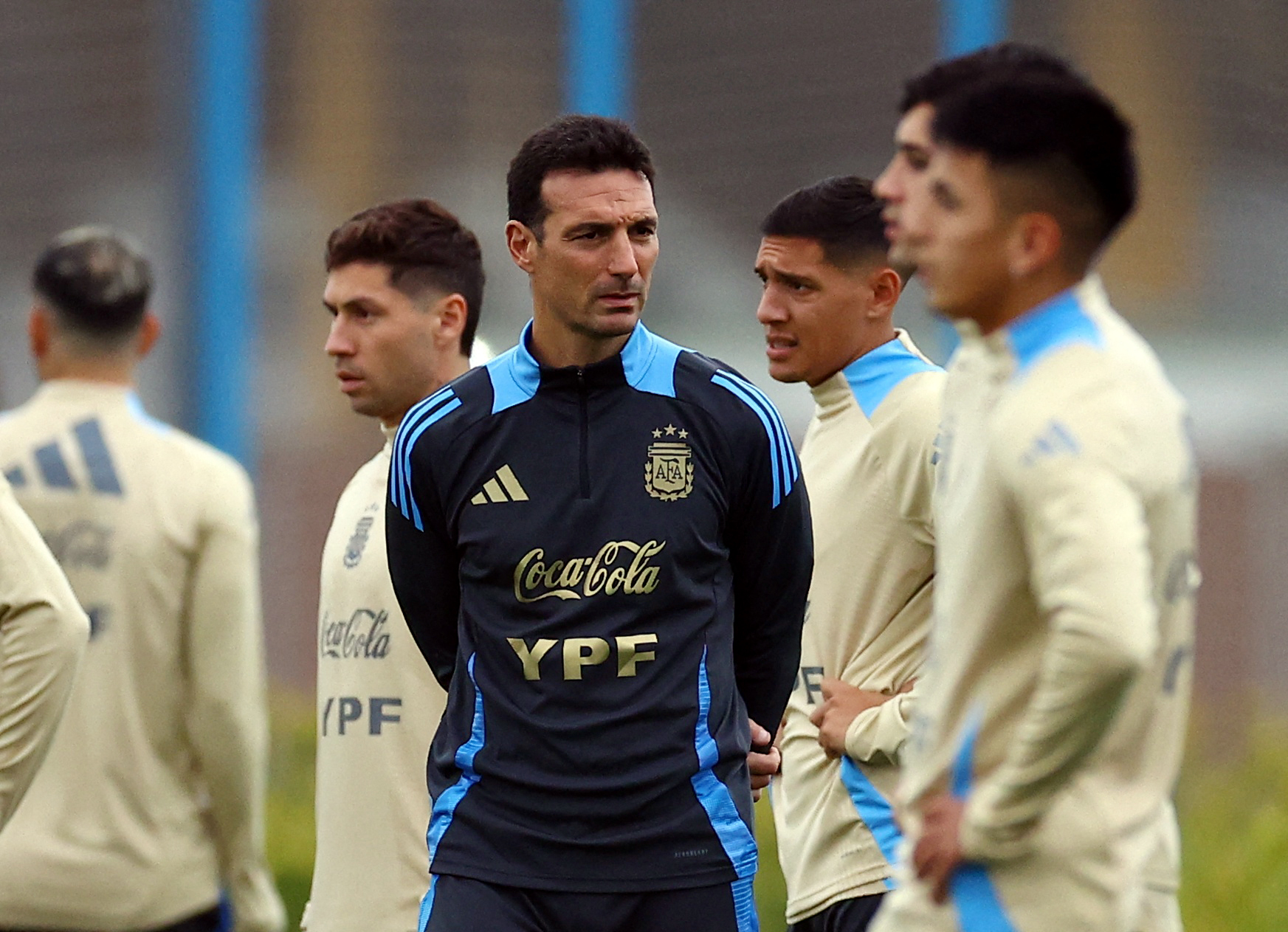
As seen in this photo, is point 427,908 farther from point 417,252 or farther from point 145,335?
point 145,335

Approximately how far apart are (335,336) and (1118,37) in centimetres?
389

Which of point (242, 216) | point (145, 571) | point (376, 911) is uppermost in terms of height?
point (242, 216)

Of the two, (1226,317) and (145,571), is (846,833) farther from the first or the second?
(1226,317)

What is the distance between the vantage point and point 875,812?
433 cm

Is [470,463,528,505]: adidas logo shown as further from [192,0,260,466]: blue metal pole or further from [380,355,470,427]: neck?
[192,0,260,466]: blue metal pole

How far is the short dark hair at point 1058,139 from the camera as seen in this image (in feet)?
8.73

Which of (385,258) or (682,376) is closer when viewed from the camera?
(682,376)

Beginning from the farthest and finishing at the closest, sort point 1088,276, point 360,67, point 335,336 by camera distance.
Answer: point 360,67 < point 335,336 < point 1088,276

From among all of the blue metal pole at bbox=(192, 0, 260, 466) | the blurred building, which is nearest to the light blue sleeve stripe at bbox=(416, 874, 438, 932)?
the blurred building

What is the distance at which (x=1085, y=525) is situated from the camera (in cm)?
246

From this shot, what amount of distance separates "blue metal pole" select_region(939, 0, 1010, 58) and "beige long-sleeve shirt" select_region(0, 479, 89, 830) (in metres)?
4.40

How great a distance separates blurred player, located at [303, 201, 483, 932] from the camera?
14.6 feet

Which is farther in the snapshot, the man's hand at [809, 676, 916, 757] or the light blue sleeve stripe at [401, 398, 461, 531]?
the man's hand at [809, 676, 916, 757]

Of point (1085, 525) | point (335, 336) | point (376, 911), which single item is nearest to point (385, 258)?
point (335, 336)
